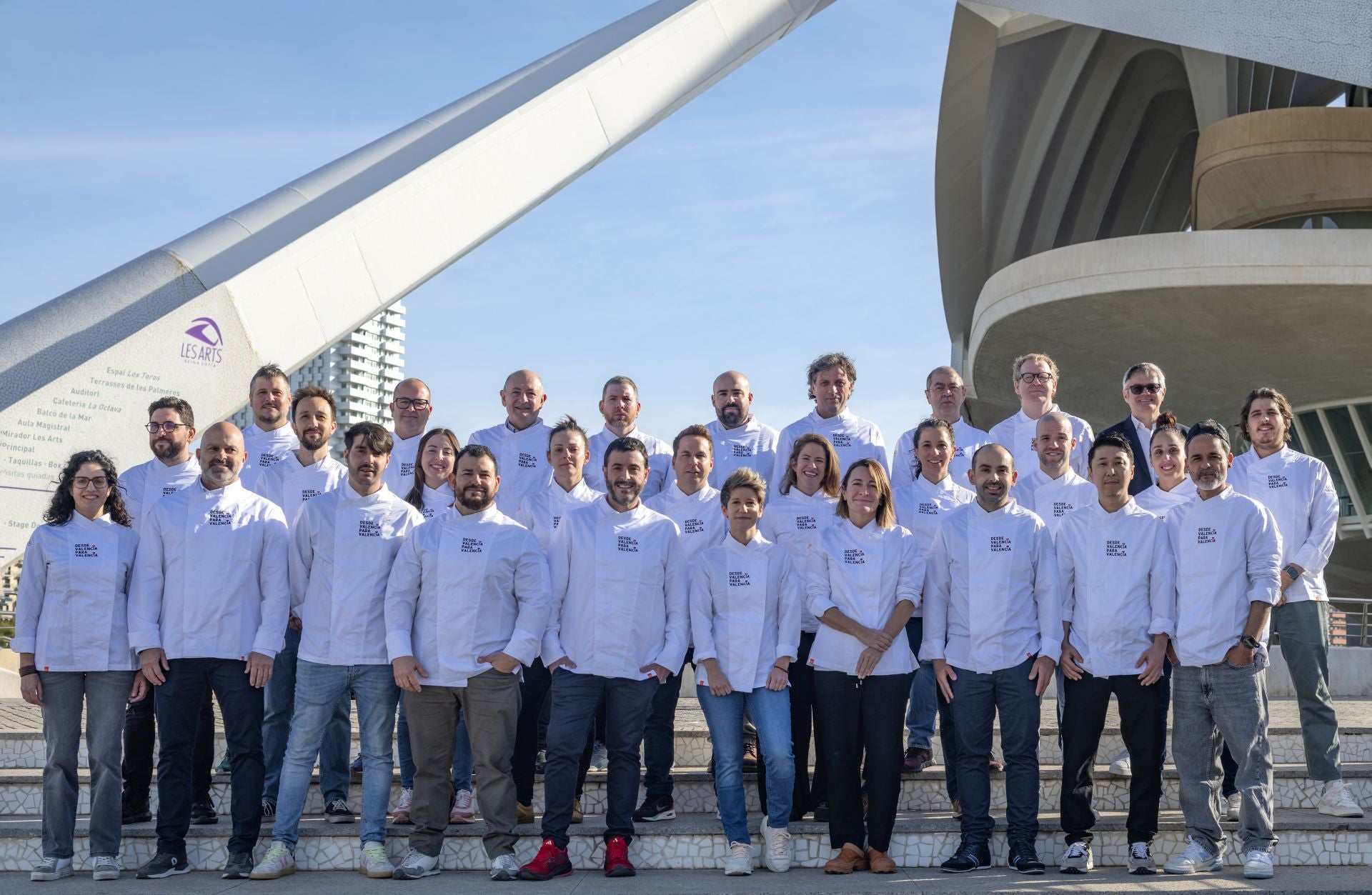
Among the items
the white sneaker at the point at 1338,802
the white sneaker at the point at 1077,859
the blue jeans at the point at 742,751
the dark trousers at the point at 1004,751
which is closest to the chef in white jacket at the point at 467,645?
the blue jeans at the point at 742,751

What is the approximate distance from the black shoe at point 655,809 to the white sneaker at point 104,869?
236cm

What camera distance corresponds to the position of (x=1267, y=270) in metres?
17.3

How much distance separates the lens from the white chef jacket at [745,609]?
5.51 meters

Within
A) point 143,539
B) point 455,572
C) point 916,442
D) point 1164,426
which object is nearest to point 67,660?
point 143,539

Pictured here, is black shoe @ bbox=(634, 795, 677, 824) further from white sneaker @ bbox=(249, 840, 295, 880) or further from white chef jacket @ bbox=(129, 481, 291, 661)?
white chef jacket @ bbox=(129, 481, 291, 661)

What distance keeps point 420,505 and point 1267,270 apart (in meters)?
15.1

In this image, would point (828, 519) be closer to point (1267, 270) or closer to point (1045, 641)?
point (1045, 641)

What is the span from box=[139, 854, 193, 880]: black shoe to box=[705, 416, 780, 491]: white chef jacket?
318 centimetres

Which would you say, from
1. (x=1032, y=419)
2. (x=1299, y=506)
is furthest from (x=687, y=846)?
(x=1299, y=506)

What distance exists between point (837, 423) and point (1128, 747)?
2.31 m

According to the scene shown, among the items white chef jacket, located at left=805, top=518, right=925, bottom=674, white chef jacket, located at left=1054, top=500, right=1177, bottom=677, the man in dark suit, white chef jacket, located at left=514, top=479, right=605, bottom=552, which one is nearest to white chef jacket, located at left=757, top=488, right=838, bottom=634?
white chef jacket, located at left=805, top=518, right=925, bottom=674

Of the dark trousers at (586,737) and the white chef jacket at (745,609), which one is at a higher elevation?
the white chef jacket at (745,609)

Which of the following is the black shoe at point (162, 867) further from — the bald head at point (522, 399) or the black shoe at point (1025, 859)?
the black shoe at point (1025, 859)

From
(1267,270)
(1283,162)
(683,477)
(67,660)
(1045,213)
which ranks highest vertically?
(1045,213)
